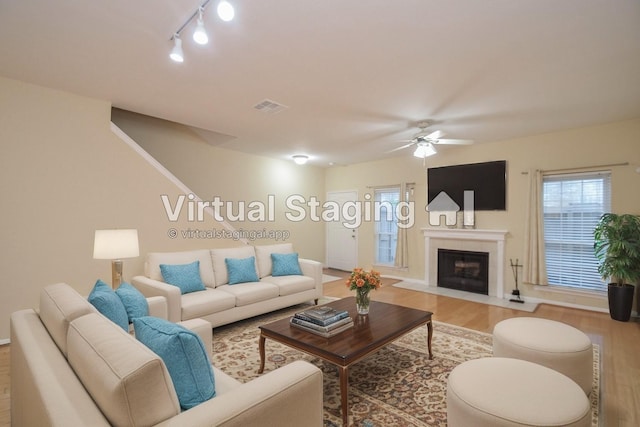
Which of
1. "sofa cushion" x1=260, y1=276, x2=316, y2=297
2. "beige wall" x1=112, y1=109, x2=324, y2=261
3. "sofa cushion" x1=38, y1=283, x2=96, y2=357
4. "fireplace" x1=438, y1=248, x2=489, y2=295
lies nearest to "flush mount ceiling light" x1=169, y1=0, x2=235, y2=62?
"sofa cushion" x1=38, y1=283, x2=96, y2=357

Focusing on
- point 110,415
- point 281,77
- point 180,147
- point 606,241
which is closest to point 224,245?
point 180,147

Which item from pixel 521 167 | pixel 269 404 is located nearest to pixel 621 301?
pixel 521 167

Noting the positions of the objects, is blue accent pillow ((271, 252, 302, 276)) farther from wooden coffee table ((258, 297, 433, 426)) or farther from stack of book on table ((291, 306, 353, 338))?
stack of book on table ((291, 306, 353, 338))

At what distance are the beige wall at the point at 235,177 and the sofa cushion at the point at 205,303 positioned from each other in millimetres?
1205

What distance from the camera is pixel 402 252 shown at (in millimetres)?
6195

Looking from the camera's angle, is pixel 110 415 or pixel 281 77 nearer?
pixel 110 415

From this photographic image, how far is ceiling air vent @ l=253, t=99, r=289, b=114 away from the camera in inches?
137

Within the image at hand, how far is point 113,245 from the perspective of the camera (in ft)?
9.10

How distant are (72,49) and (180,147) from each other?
282 cm

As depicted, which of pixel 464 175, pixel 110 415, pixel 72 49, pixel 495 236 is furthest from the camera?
pixel 464 175

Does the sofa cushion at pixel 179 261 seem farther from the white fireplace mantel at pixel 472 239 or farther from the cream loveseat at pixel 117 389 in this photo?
the white fireplace mantel at pixel 472 239

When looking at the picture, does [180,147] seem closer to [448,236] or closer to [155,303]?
[155,303]

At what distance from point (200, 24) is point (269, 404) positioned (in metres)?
2.13

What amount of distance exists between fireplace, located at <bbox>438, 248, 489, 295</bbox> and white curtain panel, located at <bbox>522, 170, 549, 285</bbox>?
2.11 feet
